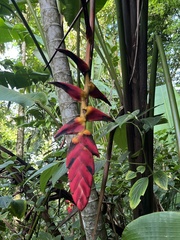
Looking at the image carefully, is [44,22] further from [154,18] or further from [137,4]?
[154,18]

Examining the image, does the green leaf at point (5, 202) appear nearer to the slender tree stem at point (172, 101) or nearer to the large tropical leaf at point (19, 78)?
the slender tree stem at point (172, 101)

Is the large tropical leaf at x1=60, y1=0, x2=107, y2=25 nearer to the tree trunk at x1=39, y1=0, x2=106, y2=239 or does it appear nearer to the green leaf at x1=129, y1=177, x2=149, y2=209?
the tree trunk at x1=39, y1=0, x2=106, y2=239

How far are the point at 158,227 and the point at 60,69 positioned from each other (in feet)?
1.19

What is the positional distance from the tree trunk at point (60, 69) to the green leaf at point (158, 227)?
22 cm

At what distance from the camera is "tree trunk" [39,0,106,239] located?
47 cm

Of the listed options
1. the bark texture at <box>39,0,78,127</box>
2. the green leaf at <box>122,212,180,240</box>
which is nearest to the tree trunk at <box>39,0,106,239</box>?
the bark texture at <box>39,0,78,127</box>

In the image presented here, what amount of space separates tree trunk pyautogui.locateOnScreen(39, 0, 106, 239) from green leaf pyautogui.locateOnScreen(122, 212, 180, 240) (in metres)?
0.22

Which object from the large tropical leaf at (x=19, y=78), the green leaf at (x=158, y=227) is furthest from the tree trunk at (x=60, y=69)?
the large tropical leaf at (x=19, y=78)

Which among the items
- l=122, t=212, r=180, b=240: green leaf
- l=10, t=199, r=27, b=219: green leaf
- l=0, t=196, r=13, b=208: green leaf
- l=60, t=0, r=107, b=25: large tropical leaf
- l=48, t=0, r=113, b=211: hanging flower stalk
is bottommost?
l=10, t=199, r=27, b=219: green leaf

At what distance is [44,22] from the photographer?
0.57m

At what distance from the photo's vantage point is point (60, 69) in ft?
1.75

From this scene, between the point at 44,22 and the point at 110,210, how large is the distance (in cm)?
42

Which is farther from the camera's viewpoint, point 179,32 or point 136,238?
point 179,32

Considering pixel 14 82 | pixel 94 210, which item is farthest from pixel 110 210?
pixel 14 82
